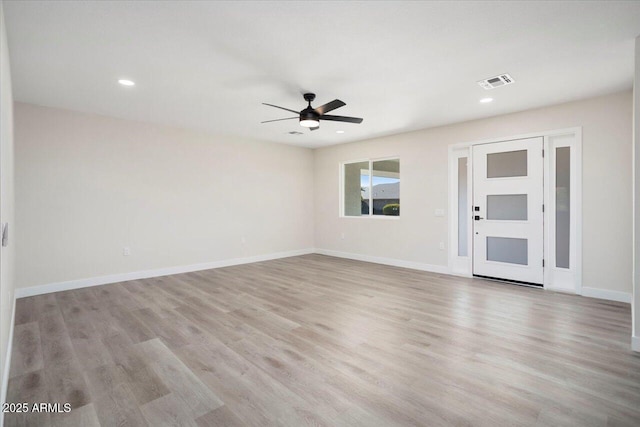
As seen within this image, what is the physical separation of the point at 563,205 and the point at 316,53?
3.97 meters

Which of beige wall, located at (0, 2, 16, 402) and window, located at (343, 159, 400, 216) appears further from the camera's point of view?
window, located at (343, 159, 400, 216)

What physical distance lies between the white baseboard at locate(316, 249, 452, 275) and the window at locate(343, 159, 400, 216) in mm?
935

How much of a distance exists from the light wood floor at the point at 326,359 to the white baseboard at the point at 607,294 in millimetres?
209

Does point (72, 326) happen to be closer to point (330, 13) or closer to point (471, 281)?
point (330, 13)

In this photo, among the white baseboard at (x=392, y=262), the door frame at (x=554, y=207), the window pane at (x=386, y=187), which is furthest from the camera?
the window pane at (x=386, y=187)

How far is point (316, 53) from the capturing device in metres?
2.81

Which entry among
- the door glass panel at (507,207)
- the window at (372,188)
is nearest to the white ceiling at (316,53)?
the door glass panel at (507,207)

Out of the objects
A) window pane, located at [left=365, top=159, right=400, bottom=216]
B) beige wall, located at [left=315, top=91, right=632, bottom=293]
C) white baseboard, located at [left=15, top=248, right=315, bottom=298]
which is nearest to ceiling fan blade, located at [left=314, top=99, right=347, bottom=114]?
beige wall, located at [left=315, top=91, right=632, bottom=293]

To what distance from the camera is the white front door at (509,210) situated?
451cm

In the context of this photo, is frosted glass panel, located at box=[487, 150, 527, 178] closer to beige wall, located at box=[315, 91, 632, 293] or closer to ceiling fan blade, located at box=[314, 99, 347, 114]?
beige wall, located at box=[315, 91, 632, 293]

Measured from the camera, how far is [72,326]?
3.11 metres

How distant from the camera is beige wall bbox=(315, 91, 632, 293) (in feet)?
12.6

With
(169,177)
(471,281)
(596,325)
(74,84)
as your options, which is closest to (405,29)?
(596,325)

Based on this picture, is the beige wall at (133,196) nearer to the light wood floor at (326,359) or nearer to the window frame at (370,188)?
the light wood floor at (326,359)
